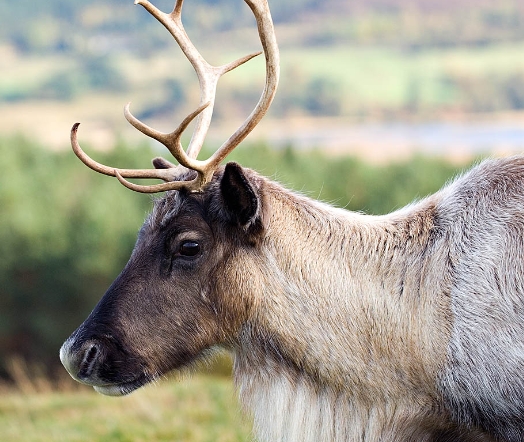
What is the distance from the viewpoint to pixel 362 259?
5832mm

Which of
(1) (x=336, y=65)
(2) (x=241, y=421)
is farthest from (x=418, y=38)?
(2) (x=241, y=421)

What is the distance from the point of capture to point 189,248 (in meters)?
5.66

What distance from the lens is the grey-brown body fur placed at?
548 centimetres

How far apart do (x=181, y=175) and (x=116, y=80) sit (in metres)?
103

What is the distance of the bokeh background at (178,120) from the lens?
41.6 feet

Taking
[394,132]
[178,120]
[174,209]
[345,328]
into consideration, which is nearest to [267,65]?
[174,209]

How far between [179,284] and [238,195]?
690 millimetres

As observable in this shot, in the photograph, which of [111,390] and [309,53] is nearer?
[111,390]

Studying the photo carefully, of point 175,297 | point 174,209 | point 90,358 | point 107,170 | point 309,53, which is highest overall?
point 107,170

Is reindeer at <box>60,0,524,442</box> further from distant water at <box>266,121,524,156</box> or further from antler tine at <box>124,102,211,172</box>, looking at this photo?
distant water at <box>266,121,524,156</box>

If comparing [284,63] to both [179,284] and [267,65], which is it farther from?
[179,284]

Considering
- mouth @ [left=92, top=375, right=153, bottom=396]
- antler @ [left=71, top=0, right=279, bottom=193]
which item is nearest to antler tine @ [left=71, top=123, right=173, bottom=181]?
antler @ [left=71, top=0, right=279, bottom=193]

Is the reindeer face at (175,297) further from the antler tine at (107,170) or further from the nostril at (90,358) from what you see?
the antler tine at (107,170)

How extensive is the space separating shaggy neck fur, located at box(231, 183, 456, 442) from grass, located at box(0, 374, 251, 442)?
1.67 meters
